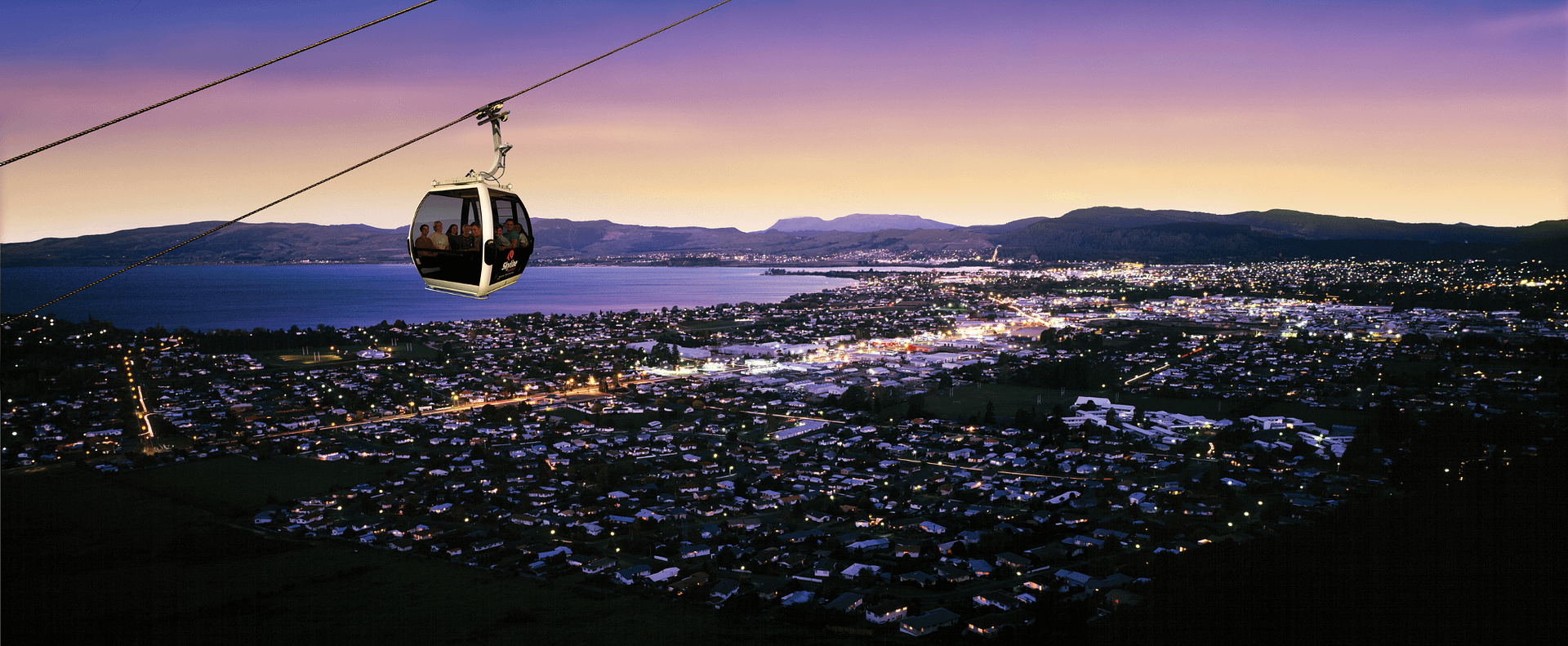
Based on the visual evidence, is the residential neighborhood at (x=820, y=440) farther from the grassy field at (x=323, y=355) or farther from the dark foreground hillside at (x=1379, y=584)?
the dark foreground hillside at (x=1379, y=584)

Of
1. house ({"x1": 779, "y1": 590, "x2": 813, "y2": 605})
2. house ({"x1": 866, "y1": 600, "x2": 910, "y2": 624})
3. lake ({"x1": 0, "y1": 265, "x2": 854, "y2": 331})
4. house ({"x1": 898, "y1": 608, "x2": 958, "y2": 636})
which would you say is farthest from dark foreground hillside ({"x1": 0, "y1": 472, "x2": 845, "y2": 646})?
lake ({"x1": 0, "y1": 265, "x2": 854, "y2": 331})

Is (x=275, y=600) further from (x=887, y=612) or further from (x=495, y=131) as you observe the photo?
(x=495, y=131)

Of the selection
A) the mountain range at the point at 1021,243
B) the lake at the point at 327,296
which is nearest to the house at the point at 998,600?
the lake at the point at 327,296

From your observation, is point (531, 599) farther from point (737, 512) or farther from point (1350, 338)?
point (1350, 338)

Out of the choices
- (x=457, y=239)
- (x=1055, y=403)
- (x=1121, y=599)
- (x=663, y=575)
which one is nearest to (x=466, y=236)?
(x=457, y=239)

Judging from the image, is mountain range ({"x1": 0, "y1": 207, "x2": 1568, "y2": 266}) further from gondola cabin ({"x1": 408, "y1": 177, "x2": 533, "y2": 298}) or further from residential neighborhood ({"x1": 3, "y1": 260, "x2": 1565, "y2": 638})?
gondola cabin ({"x1": 408, "y1": 177, "x2": 533, "y2": 298})

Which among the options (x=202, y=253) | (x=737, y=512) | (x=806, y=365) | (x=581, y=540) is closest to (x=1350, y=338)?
(x=806, y=365)

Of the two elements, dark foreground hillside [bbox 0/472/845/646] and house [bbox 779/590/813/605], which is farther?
house [bbox 779/590/813/605]

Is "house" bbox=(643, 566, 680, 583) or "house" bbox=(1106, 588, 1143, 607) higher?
"house" bbox=(1106, 588, 1143, 607)
